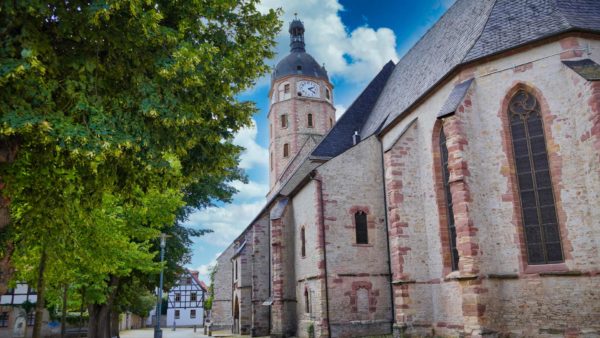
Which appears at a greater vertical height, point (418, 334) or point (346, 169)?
point (346, 169)

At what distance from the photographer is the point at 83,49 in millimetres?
7750

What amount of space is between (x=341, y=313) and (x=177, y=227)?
11.2m

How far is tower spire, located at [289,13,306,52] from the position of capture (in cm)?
4143

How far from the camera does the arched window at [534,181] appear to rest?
43.6 ft

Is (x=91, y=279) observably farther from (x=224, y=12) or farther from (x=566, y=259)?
(x=566, y=259)

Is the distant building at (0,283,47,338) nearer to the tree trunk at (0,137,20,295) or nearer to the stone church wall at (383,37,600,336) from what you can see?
the tree trunk at (0,137,20,295)

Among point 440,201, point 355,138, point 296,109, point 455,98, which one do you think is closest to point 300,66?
point 296,109

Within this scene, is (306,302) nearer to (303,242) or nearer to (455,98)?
(303,242)

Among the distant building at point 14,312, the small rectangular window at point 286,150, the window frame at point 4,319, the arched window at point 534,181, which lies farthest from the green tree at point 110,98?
the small rectangular window at point 286,150

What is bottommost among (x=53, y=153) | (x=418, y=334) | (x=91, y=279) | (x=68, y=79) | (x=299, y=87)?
(x=418, y=334)

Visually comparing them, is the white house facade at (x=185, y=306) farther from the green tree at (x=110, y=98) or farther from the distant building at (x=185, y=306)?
the green tree at (x=110, y=98)

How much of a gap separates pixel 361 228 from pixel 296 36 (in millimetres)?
25988

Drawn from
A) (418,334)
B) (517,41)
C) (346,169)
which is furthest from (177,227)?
(517,41)

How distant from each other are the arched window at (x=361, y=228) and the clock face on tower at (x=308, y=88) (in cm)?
1949
